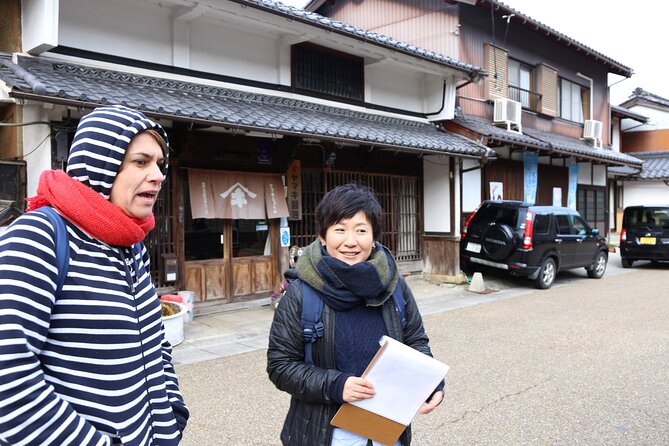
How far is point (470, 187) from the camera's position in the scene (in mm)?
12945

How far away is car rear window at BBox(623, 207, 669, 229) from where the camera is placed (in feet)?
48.8

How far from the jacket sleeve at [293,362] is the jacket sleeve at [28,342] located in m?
0.80

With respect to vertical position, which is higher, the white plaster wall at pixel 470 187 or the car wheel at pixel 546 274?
the white plaster wall at pixel 470 187

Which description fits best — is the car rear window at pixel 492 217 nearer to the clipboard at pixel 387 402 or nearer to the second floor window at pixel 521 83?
the second floor window at pixel 521 83

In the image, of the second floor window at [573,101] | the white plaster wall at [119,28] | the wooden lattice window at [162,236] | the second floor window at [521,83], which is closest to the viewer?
the white plaster wall at [119,28]

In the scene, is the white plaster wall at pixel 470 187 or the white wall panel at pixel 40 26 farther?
the white plaster wall at pixel 470 187

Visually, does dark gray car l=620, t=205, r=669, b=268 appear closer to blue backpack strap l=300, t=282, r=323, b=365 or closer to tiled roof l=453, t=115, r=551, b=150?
tiled roof l=453, t=115, r=551, b=150

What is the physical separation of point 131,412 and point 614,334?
7526mm

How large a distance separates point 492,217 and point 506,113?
12.1 feet

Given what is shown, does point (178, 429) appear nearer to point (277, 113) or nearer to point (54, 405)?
point (54, 405)

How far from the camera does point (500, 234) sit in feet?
37.1

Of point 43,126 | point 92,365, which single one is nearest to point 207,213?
point 43,126

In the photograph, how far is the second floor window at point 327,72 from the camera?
32.3 feet

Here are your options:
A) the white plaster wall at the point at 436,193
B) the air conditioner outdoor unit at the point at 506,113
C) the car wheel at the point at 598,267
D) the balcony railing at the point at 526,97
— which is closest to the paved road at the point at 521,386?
the white plaster wall at the point at 436,193
